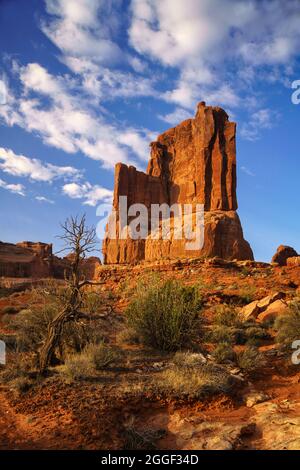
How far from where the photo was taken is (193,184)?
40.0 m

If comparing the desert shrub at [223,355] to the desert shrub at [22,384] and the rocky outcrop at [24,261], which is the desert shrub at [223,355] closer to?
the desert shrub at [22,384]

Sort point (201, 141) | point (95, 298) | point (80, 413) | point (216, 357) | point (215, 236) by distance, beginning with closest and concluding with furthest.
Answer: point (80, 413), point (216, 357), point (95, 298), point (215, 236), point (201, 141)

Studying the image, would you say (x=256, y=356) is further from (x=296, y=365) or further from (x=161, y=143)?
(x=161, y=143)

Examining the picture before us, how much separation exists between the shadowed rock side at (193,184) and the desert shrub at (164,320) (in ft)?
66.2

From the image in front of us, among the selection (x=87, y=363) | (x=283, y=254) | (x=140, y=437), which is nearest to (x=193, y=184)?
(x=283, y=254)

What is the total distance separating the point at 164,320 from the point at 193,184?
3173cm

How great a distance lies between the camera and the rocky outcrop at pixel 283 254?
40938mm

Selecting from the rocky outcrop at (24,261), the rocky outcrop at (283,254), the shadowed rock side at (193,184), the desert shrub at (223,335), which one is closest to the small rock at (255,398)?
the desert shrub at (223,335)

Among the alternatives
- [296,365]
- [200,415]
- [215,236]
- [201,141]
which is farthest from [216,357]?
[201,141]

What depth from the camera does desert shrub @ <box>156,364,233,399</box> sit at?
20.1ft

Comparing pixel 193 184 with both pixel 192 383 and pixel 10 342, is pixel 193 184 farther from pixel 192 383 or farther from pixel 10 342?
pixel 192 383
